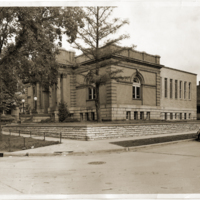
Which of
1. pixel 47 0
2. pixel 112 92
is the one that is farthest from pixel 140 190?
pixel 112 92

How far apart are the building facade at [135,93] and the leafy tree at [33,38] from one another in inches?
317

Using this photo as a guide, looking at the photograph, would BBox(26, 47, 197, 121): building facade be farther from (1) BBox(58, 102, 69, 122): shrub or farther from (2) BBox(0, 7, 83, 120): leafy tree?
→ (2) BBox(0, 7, 83, 120): leafy tree

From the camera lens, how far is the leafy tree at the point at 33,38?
13.7 meters

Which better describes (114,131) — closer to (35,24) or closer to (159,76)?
(35,24)

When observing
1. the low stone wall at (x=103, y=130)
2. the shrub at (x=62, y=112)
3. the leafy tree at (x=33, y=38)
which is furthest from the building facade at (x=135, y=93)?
the leafy tree at (x=33, y=38)

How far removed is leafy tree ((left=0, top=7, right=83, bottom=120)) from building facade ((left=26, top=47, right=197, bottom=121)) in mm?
8050

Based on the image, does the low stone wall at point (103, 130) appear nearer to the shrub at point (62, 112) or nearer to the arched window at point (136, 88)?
the arched window at point (136, 88)

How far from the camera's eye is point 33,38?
13.9m

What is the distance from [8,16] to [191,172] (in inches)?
457

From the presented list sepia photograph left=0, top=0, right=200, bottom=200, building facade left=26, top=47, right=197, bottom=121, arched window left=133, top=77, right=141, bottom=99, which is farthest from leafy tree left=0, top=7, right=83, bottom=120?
arched window left=133, top=77, right=141, bottom=99

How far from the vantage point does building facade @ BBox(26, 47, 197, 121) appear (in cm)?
2602

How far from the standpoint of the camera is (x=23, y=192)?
5.16 metres

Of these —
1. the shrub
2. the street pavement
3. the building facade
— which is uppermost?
the building facade

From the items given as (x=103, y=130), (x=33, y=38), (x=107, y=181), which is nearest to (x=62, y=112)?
(x=103, y=130)
